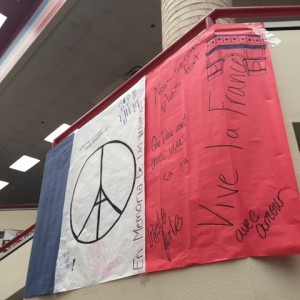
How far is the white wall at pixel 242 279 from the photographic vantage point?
1234 millimetres

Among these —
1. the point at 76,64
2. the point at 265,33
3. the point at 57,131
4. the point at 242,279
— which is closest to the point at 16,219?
the point at 57,131

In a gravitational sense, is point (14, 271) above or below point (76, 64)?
below

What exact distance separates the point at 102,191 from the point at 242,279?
1046 mm

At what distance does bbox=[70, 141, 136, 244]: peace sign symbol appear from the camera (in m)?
1.93

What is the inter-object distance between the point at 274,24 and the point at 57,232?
5.89ft

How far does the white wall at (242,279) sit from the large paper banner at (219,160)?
0.04m

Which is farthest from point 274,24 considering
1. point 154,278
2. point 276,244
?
point 154,278

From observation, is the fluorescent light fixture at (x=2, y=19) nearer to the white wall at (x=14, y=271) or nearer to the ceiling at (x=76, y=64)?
the ceiling at (x=76, y=64)

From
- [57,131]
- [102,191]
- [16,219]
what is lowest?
[102,191]

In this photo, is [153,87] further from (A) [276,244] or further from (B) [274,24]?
(A) [276,244]

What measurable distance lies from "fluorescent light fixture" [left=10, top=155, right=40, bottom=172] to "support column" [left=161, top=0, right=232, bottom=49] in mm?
7255

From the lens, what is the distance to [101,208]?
2.03 metres
